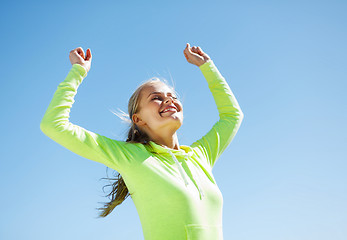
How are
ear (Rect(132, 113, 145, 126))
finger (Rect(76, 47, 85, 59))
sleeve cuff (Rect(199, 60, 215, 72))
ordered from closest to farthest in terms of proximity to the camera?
finger (Rect(76, 47, 85, 59)) → ear (Rect(132, 113, 145, 126)) → sleeve cuff (Rect(199, 60, 215, 72))

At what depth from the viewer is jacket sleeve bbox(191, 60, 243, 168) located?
3.75 m

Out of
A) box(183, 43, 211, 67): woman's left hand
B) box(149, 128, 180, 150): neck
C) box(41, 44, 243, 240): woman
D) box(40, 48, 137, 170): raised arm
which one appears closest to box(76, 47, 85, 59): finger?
box(41, 44, 243, 240): woman

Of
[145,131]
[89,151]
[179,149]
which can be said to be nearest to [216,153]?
[179,149]

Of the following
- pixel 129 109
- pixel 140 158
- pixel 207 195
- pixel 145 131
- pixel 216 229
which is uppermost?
pixel 129 109

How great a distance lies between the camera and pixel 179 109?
3.55m

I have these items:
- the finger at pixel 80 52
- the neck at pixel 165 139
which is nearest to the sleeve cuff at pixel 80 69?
the finger at pixel 80 52

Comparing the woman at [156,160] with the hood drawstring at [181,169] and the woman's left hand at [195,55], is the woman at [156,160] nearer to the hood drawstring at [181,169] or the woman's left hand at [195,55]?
the hood drawstring at [181,169]

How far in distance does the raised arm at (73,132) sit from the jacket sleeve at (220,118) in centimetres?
103

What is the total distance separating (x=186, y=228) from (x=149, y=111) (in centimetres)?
125

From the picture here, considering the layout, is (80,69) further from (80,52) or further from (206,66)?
(206,66)

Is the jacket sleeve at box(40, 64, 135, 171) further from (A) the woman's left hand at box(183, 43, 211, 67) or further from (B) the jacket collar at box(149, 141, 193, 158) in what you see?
(A) the woman's left hand at box(183, 43, 211, 67)

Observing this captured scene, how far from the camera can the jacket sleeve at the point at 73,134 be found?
2.84 meters

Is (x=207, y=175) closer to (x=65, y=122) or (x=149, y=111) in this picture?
(x=149, y=111)

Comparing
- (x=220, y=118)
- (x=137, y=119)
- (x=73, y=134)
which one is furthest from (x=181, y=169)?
(x=220, y=118)
